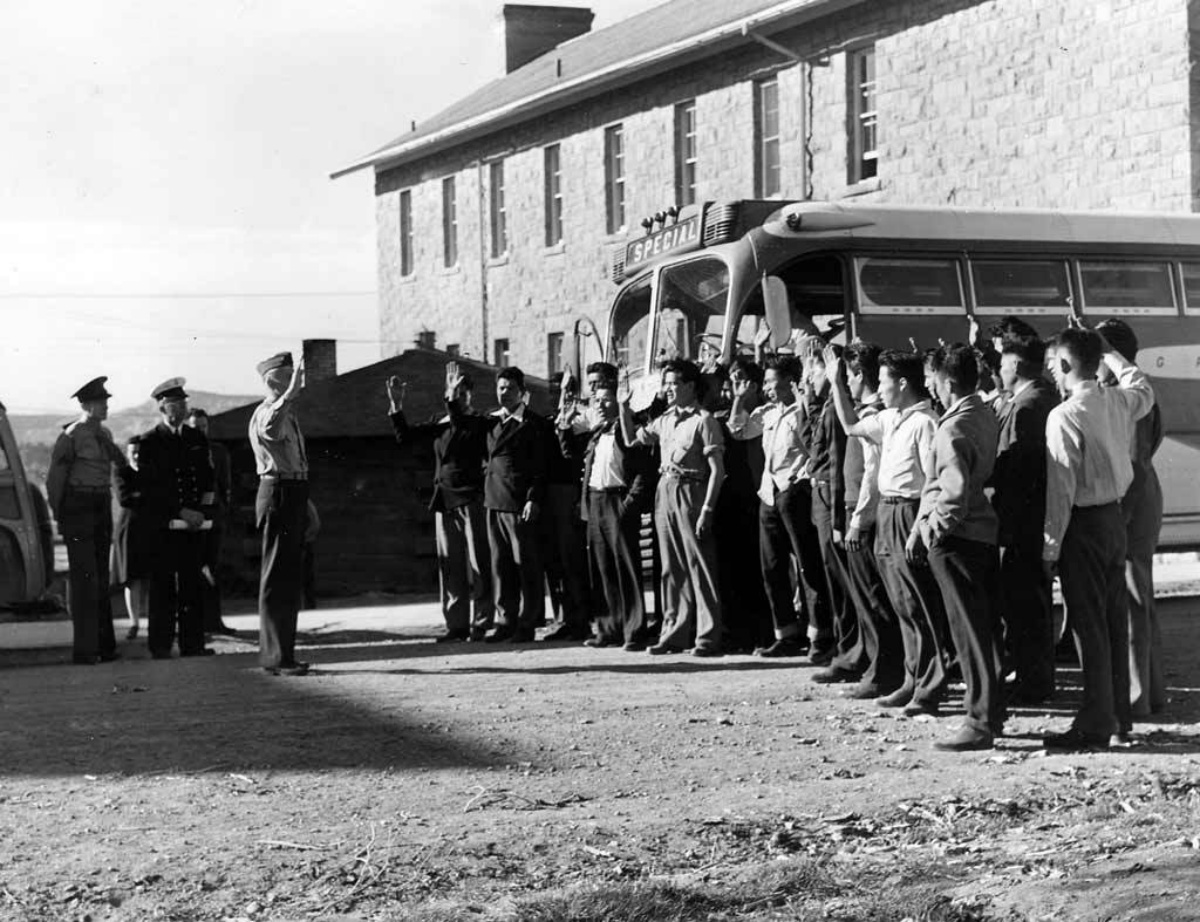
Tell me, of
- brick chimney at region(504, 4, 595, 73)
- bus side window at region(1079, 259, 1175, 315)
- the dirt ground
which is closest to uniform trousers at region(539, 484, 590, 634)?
the dirt ground

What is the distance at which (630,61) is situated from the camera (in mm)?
32969

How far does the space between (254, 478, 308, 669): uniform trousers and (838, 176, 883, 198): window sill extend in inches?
662

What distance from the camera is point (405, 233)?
43438 mm

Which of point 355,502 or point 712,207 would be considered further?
point 355,502

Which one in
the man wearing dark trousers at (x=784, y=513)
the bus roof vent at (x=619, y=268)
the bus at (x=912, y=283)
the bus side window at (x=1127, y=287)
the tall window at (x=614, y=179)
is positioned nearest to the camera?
the man wearing dark trousers at (x=784, y=513)

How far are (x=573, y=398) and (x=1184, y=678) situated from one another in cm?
580

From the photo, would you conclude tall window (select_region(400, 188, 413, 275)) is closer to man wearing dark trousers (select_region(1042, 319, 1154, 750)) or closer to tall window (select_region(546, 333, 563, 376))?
tall window (select_region(546, 333, 563, 376))

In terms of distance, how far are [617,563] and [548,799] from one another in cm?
570

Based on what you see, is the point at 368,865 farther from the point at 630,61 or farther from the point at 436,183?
the point at 436,183

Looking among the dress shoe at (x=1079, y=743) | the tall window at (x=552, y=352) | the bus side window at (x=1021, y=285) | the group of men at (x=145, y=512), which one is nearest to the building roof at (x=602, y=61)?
the tall window at (x=552, y=352)

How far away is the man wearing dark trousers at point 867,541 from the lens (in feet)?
33.9

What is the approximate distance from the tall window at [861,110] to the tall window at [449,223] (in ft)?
47.3

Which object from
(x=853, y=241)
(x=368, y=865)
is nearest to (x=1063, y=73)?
(x=853, y=241)

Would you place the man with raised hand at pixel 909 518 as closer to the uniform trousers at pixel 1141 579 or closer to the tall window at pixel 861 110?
the uniform trousers at pixel 1141 579
